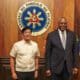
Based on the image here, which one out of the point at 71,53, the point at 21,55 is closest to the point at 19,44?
the point at 21,55

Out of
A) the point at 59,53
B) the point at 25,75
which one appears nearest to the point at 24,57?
the point at 25,75

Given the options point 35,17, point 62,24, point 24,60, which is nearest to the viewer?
point 24,60

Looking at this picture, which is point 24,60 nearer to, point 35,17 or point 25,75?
point 25,75

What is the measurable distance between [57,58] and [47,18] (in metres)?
0.91

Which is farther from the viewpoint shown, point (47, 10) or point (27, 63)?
point (47, 10)

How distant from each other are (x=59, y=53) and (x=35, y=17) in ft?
3.14

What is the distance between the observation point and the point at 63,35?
491 cm

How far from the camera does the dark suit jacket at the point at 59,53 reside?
4.85 m

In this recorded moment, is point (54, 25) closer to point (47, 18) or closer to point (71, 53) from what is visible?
point (47, 18)

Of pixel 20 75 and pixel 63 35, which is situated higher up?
pixel 63 35

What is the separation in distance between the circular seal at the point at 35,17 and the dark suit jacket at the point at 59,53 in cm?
61

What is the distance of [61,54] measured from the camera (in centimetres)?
486

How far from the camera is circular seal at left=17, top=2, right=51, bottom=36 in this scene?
547 cm

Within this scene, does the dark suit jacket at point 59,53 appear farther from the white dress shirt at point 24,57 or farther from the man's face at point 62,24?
the white dress shirt at point 24,57
